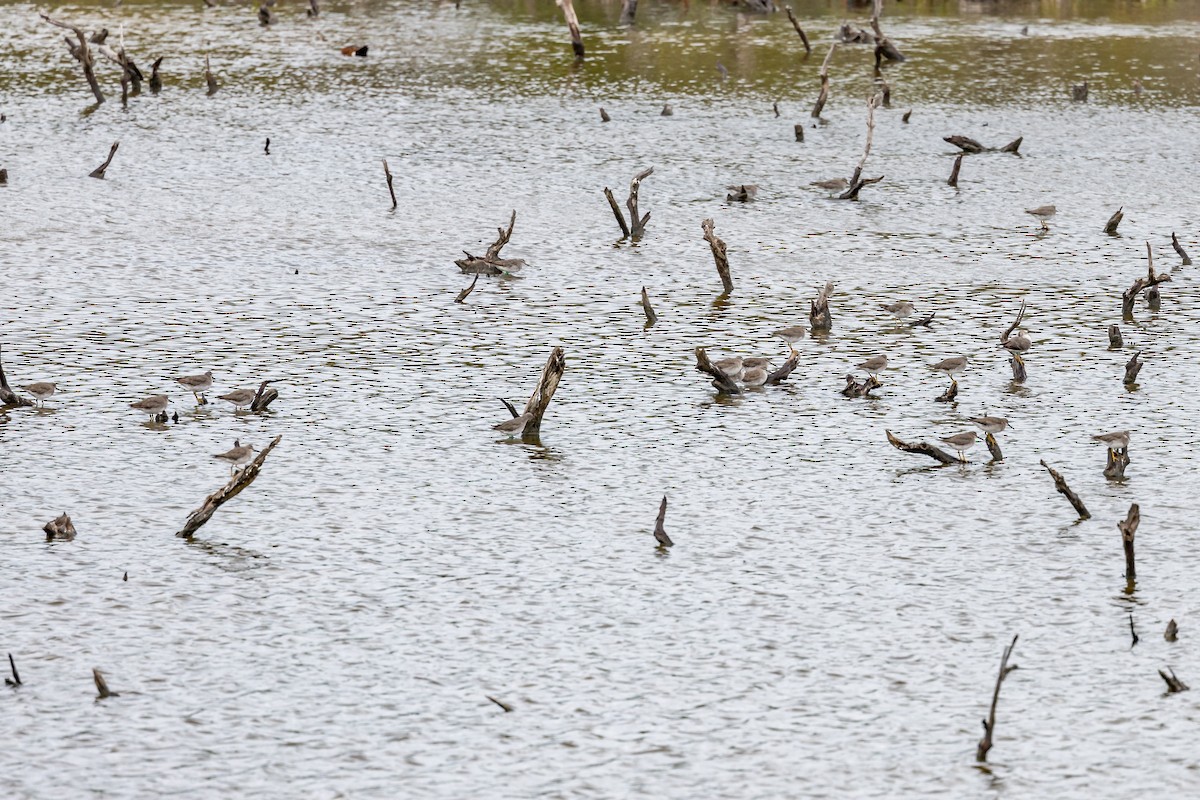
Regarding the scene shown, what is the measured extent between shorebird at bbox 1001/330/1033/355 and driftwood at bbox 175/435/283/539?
33.1ft

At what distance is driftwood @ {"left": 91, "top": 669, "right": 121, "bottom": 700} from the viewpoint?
11.9 metres

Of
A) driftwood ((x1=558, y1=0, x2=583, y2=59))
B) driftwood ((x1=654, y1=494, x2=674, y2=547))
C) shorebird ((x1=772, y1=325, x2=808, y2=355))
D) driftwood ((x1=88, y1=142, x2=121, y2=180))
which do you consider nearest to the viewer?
driftwood ((x1=654, y1=494, x2=674, y2=547))

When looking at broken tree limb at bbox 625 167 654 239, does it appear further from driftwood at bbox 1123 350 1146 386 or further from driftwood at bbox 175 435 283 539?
driftwood at bbox 175 435 283 539

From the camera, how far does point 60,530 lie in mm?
14820

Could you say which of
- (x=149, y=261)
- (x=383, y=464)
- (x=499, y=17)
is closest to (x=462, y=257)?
(x=149, y=261)

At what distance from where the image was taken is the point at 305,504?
15922mm

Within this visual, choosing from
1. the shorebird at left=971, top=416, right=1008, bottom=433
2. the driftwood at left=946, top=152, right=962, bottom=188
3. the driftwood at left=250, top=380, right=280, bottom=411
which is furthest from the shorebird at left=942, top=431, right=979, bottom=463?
the driftwood at left=946, top=152, right=962, bottom=188

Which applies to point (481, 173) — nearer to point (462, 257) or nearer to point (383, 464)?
point (462, 257)

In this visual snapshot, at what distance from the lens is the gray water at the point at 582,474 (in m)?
11.5

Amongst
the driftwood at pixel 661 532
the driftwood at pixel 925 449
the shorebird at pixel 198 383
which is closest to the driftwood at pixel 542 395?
the driftwood at pixel 661 532

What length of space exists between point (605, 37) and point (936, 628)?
39.4m

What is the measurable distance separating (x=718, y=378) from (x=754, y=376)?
0.47 m

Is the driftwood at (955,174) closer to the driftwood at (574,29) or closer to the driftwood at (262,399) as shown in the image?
the driftwood at (262,399)

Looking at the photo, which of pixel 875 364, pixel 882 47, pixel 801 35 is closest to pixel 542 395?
pixel 875 364
